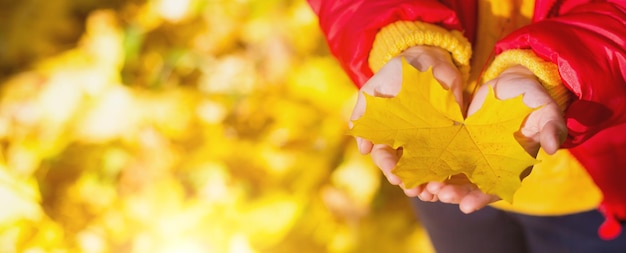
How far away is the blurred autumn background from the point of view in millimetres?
1529

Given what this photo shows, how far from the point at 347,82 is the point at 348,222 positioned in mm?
372

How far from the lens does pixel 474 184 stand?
72 cm

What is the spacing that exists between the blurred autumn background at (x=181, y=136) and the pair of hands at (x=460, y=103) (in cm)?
79

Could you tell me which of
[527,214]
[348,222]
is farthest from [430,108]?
[348,222]

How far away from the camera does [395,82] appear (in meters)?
0.74

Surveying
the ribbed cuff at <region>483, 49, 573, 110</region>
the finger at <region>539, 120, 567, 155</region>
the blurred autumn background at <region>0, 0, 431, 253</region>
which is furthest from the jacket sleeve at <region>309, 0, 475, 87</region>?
the blurred autumn background at <region>0, 0, 431, 253</region>

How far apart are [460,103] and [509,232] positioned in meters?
0.37

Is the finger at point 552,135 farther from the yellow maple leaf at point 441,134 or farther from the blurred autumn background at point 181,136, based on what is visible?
the blurred autumn background at point 181,136

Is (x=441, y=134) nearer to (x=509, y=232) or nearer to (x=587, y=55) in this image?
(x=587, y=55)

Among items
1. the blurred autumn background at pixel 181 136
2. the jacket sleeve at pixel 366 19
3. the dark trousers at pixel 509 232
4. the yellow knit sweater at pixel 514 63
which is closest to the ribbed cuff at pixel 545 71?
the yellow knit sweater at pixel 514 63

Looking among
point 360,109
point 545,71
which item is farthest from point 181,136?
point 545,71

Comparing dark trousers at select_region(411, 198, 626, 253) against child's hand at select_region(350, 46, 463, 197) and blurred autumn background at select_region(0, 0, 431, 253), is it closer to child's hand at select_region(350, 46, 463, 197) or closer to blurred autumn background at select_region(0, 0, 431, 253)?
child's hand at select_region(350, 46, 463, 197)

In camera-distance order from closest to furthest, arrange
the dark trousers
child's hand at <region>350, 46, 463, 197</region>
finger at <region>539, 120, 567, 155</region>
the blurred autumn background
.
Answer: finger at <region>539, 120, 567, 155</region>
child's hand at <region>350, 46, 463, 197</region>
the dark trousers
the blurred autumn background

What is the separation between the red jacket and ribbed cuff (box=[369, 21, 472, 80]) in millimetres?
10
